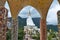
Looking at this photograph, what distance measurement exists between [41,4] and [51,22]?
58.1 ft

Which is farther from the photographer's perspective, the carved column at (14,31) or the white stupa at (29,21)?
the white stupa at (29,21)

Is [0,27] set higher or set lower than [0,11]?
lower

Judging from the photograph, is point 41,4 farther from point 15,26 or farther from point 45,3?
point 15,26

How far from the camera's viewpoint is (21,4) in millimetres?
10500

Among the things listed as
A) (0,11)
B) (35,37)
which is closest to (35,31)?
(35,37)

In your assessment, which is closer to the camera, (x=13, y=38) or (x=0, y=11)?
(x=0, y=11)

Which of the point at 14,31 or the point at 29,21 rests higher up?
the point at 29,21

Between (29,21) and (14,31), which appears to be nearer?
(14,31)

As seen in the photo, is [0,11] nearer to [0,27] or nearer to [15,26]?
[0,27]

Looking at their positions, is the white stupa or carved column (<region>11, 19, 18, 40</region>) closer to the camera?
carved column (<region>11, 19, 18, 40</region>)

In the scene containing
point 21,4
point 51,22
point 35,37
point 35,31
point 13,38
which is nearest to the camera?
point 13,38

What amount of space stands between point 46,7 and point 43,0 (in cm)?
47

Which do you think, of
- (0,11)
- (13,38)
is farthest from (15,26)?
(0,11)

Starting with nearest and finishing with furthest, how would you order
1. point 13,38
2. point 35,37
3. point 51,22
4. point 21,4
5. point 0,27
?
point 0,27, point 13,38, point 21,4, point 35,37, point 51,22
